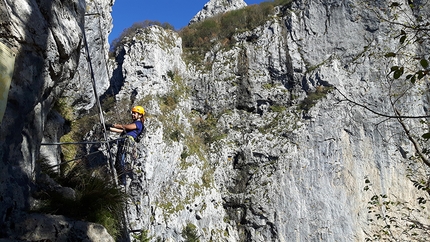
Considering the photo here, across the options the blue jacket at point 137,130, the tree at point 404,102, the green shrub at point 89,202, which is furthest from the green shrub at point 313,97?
the green shrub at point 89,202

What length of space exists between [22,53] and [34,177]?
44.7 inches

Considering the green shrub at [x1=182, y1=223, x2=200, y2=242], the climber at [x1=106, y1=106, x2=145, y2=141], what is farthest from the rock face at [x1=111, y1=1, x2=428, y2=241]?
the climber at [x1=106, y1=106, x2=145, y2=141]

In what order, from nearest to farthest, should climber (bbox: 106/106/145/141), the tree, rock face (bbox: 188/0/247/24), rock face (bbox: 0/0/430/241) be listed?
the tree
climber (bbox: 106/106/145/141)
rock face (bbox: 0/0/430/241)
rock face (bbox: 188/0/247/24)

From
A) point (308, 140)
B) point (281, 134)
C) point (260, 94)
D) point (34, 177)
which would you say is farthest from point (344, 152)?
point (34, 177)

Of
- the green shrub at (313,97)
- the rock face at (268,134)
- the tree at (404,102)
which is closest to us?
the tree at (404,102)

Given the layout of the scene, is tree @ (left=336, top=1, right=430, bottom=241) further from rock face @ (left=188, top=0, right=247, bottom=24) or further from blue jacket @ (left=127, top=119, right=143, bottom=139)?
rock face @ (left=188, top=0, right=247, bottom=24)

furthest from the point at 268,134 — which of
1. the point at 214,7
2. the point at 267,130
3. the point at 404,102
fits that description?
the point at 214,7

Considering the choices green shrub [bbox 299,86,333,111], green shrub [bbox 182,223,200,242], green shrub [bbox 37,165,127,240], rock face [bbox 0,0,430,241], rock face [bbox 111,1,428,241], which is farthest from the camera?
green shrub [bbox 299,86,333,111]

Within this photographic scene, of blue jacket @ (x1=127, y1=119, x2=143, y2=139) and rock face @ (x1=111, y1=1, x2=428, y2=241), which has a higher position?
rock face @ (x1=111, y1=1, x2=428, y2=241)

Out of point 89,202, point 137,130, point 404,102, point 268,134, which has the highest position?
point 268,134

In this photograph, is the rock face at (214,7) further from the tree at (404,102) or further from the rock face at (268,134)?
the tree at (404,102)

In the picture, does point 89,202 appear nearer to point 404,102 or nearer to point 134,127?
point 134,127

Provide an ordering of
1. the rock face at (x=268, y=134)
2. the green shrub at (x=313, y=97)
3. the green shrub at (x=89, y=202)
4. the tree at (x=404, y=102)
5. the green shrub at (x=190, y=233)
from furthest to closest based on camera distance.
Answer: the green shrub at (x=313, y=97)
the rock face at (x=268, y=134)
the green shrub at (x=190, y=233)
the green shrub at (x=89, y=202)
the tree at (x=404, y=102)

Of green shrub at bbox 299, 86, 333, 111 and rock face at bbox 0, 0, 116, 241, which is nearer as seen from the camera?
rock face at bbox 0, 0, 116, 241
